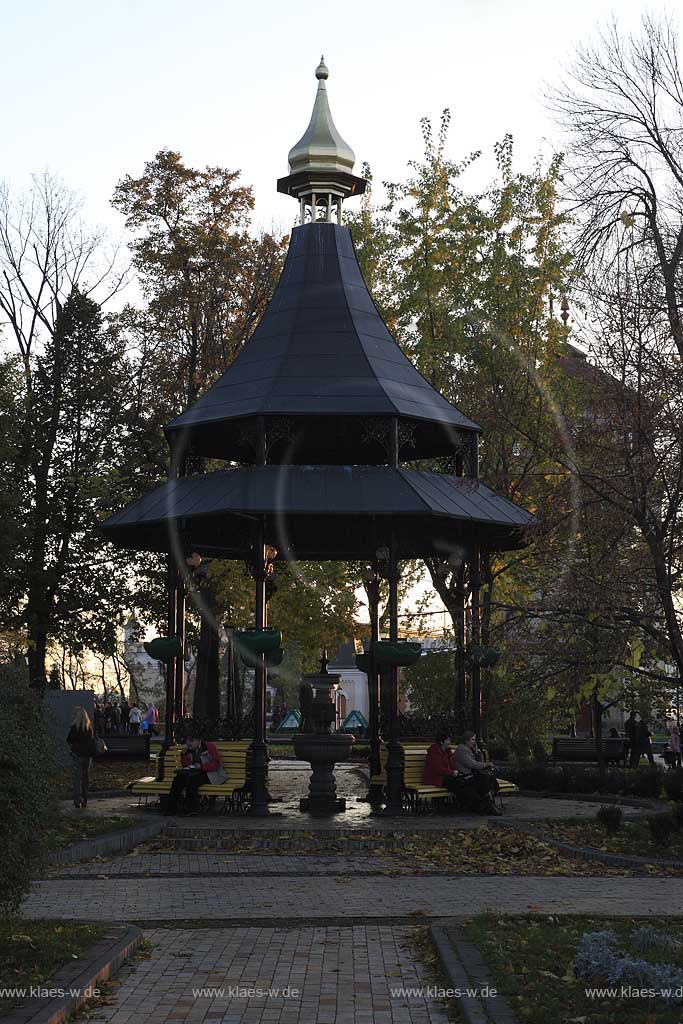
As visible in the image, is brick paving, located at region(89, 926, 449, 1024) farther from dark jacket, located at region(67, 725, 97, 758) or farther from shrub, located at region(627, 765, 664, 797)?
shrub, located at region(627, 765, 664, 797)

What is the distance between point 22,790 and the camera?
8.48 metres

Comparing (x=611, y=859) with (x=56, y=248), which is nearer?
(x=611, y=859)

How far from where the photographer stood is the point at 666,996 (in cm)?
742

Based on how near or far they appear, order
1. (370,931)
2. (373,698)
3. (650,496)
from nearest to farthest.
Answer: (370,931) → (650,496) → (373,698)

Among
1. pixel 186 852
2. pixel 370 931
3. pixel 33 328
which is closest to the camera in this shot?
pixel 370 931

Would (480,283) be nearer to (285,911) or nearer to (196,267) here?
(196,267)

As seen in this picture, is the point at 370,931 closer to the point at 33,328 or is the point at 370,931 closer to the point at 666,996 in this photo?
the point at 666,996

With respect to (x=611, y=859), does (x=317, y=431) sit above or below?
above

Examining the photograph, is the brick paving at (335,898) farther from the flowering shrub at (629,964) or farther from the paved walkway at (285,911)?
the flowering shrub at (629,964)

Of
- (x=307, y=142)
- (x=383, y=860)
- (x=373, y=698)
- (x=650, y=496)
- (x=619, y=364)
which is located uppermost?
(x=307, y=142)

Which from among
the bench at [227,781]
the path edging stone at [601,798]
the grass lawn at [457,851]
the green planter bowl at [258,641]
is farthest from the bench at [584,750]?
the grass lawn at [457,851]

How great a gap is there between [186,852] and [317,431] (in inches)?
413

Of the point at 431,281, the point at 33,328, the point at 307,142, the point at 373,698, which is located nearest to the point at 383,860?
the point at 373,698

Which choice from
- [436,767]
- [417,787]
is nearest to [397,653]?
[436,767]
